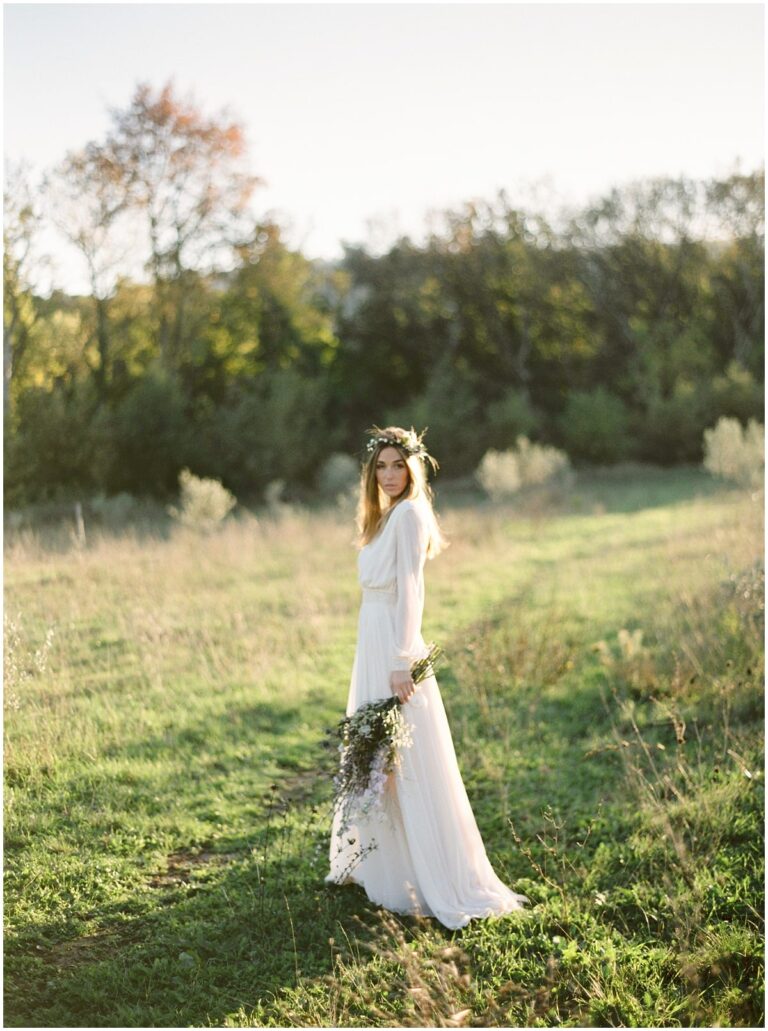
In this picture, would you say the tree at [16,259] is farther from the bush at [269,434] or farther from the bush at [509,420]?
the bush at [509,420]

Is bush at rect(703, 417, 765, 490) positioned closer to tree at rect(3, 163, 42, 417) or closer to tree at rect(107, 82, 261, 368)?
tree at rect(107, 82, 261, 368)

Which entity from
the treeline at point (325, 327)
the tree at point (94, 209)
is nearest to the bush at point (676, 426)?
the treeline at point (325, 327)

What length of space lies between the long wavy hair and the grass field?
1.32 metres

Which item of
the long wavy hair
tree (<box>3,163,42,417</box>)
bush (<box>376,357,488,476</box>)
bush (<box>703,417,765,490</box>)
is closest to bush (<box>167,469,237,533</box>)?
tree (<box>3,163,42,417</box>)

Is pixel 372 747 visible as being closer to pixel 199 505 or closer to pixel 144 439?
pixel 199 505

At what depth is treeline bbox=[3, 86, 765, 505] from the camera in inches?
290

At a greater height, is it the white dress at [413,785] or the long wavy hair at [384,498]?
the long wavy hair at [384,498]

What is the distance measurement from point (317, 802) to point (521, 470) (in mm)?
12996

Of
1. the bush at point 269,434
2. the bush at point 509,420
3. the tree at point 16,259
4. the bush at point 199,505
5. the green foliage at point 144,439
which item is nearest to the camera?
the tree at point 16,259

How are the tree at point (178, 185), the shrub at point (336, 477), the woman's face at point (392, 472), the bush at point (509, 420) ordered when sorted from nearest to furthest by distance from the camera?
the woman's face at point (392, 472) → the tree at point (178, 185) → the shrub at point (336, 477) → the bush at point (509, 420)

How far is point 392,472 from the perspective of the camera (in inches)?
152

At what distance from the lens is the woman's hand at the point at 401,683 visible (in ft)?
12.4

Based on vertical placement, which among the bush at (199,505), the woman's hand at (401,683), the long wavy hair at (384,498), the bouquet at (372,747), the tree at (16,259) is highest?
the tree at (16,259)

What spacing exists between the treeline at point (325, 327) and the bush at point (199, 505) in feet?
0.77
